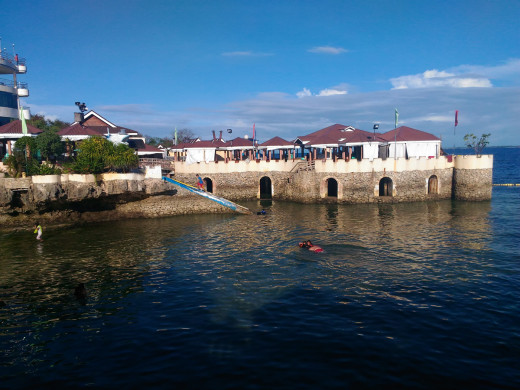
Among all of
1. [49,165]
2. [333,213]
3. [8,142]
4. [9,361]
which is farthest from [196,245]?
[8,142]

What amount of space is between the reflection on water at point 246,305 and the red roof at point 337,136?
23.9 metres

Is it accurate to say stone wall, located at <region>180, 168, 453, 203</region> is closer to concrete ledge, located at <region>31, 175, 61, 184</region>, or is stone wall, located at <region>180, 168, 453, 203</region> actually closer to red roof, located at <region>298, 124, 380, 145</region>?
red roof, located at <region>298, 124, 380, 145</region>

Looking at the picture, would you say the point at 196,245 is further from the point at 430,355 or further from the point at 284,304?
the point at 430,355

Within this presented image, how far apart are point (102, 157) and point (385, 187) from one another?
38832mm

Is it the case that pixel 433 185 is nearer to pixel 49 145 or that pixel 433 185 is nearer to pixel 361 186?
pixel 361 186

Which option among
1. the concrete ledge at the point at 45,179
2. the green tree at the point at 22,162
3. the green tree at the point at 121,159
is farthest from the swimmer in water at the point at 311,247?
the green tree at the point at 22,162

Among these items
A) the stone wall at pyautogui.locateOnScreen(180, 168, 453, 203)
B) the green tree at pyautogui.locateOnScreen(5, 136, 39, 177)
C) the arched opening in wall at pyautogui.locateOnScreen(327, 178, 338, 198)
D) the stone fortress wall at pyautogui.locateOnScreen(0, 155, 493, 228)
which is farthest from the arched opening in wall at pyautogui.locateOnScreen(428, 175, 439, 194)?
the green tree at pyautogui.locateOnScreen(5, 136, 39, 177)

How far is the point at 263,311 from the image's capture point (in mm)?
17141

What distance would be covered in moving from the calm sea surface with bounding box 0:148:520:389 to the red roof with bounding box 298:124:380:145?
985 inches

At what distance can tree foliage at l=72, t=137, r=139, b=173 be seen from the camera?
127 ft

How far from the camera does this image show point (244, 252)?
27.2 meters

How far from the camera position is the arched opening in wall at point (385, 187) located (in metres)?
52.1

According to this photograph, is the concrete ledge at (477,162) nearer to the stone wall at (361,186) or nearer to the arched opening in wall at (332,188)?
the stone wall at (361,186)

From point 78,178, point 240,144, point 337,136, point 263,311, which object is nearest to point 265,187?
point 240,144
